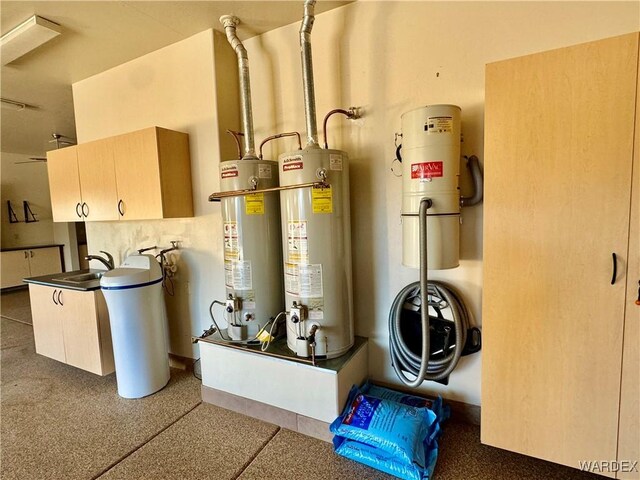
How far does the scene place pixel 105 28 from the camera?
234 centimetres

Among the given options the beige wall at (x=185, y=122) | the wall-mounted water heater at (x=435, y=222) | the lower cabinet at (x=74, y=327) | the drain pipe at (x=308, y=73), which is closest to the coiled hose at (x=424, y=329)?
the wall-mounted water heater at (x=435, y=222)

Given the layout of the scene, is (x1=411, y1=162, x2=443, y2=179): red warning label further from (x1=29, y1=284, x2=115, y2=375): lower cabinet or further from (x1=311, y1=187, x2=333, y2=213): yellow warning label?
(x1=29, y1=284, x2=115, y2=375): lower cabinet

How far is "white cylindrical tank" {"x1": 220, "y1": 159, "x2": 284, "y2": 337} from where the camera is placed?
2.13m

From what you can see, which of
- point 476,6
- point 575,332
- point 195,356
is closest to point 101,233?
point 195,356

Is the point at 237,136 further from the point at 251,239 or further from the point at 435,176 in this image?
the point at 435,176

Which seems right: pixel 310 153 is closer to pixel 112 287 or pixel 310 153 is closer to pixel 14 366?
pixel 112 287

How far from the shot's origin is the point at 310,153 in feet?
6.12

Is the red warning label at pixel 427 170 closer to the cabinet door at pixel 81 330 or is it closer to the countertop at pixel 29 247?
the cabinet door at pixel 81 330

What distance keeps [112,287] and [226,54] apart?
1951 mm

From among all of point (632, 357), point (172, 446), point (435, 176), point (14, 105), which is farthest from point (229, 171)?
point (14, 105)

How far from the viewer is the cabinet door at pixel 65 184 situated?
2.92 meters

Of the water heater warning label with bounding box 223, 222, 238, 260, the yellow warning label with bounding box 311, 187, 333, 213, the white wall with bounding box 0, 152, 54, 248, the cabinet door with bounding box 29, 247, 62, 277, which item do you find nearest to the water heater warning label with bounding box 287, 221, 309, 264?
the yellow warning label with bounding box 311, 187, 333, 213

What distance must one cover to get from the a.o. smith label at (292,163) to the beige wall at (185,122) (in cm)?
82

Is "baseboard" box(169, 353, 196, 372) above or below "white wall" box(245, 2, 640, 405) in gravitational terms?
below
